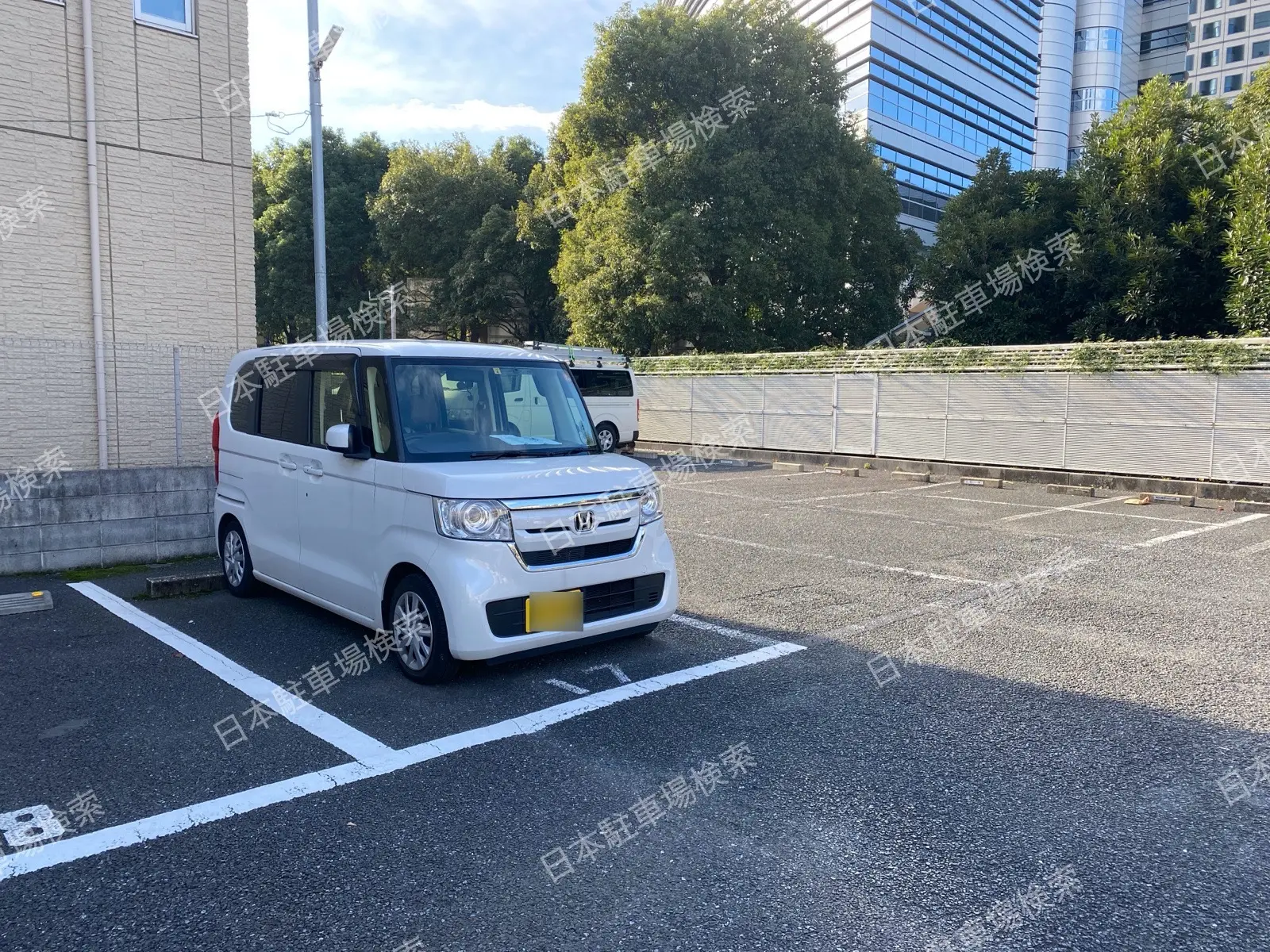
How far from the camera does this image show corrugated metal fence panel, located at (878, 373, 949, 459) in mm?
16078

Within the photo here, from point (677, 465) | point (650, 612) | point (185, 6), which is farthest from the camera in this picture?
point (677, 465)

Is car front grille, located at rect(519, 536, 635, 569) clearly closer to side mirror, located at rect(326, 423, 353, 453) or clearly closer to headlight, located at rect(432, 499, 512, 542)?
headlight, located at rect(432, 499, 512, 542)

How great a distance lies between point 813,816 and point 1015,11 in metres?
63.9

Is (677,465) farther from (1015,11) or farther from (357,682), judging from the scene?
(1015,11)

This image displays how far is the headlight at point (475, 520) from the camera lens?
468cm

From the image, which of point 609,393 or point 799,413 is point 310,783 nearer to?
point 609,393

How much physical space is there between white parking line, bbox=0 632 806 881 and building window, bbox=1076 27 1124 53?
214 ft

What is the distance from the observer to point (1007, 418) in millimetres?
15070

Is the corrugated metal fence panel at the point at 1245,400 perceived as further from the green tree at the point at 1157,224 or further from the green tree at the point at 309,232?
the green tree at the point at 309,232

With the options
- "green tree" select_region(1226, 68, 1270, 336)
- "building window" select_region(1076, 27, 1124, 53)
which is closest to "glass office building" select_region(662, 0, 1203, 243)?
"building window" select_region(1076, 27, 1124, 53)

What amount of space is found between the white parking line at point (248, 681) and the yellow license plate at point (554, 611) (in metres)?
1.02

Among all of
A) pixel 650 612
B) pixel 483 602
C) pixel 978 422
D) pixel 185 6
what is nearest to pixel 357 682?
pixel 483 602

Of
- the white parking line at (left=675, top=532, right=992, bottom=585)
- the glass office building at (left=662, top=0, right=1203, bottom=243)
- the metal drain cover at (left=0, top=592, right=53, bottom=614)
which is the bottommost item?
the metal drain cover at (left=0, top=592, right=53, bottom=614)

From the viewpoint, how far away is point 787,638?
19.2ft
